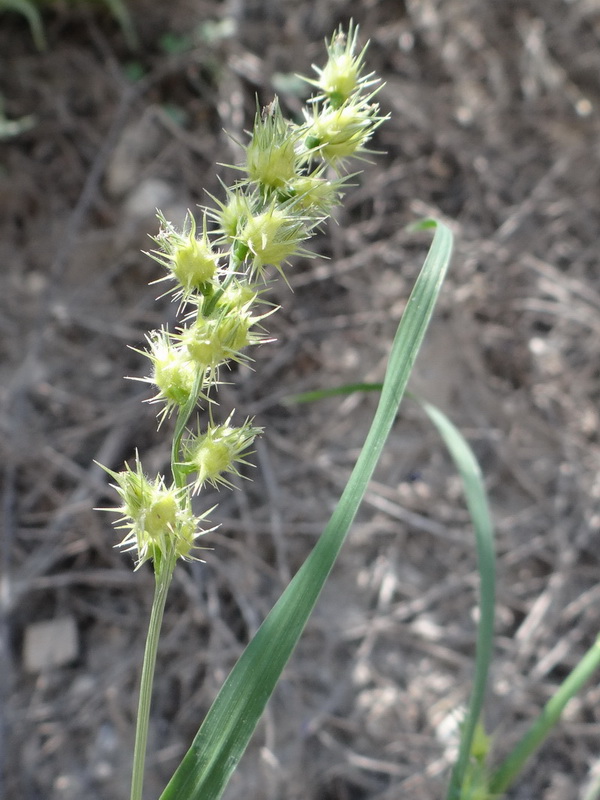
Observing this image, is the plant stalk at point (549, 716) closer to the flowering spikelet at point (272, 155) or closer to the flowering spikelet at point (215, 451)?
the flowering spikelet at point (215, 451)

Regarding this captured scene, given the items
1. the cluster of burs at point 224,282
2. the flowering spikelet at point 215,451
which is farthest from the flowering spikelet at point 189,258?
the flowering spikelet at point 215,451

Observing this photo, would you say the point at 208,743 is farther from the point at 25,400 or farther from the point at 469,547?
the point at 25,400

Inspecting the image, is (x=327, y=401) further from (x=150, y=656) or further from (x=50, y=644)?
(x=150, y=656)

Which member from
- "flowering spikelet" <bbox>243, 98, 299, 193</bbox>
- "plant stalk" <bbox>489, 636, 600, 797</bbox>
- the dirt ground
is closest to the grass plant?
"flowering spikelet" <bbox>243, 98, 299, 193</bbox>

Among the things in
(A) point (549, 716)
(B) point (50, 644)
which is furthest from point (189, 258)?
(B) point (50, 644)

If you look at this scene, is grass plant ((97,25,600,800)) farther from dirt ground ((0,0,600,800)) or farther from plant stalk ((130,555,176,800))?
dirt ground ((0,0,600,800))

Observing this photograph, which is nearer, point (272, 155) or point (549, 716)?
point (272, 155)
